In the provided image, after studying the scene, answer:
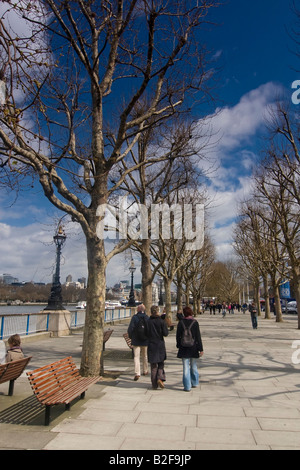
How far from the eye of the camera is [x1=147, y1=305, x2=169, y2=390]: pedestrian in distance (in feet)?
23.5

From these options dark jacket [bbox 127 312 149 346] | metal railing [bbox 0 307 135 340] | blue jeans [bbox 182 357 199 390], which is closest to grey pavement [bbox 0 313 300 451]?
blue jeans [bbox 182 357 199 390]

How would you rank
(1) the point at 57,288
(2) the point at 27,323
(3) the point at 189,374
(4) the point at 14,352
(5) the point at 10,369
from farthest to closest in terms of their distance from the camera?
(1) the point at 57,288 < (2) the point at 27,323 < (3) the point at 189,374 < (4) the point at 14,352 < (5) the point at 10,369

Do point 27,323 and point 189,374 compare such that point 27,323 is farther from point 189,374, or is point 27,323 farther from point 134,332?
point 189,374

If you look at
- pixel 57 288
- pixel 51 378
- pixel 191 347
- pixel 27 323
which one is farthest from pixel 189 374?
pixel 57 288

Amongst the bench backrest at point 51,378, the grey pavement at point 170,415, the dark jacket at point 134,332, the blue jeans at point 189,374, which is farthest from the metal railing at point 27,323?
the blue jeans at point 189,374

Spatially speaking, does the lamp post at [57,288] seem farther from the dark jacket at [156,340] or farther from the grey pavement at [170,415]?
the dark jacket at [156,340]

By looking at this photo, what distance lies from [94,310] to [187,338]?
2.14m

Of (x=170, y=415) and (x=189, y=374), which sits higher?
(x=189, y=374)

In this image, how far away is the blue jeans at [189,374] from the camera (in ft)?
23.0

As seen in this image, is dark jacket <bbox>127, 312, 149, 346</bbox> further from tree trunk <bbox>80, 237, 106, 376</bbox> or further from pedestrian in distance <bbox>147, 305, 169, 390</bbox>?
tree trunk <bbox>80, 237, 106, 376</bbox>

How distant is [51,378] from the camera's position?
5.42 meters
